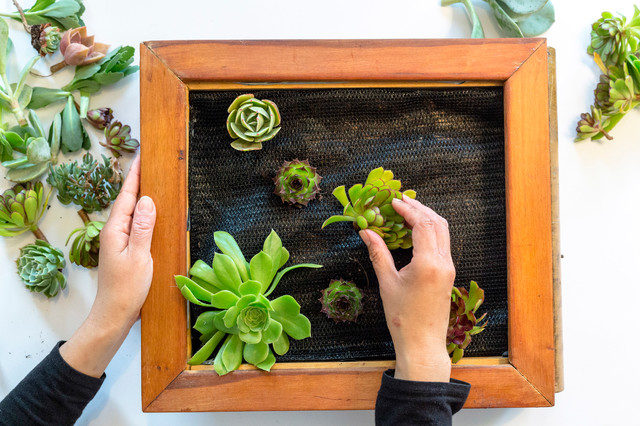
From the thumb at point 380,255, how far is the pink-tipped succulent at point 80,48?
694 mm

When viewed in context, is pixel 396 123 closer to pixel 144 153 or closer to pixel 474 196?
pixel 474 196

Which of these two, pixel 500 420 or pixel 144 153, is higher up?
pixel 144 153

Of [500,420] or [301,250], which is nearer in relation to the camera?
[301,250]

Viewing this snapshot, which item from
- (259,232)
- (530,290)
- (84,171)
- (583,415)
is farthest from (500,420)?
(84,171)

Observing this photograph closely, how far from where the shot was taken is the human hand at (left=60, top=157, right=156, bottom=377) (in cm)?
82

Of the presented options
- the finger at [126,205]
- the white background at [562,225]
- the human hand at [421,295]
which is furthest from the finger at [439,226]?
the finger at [126,205]

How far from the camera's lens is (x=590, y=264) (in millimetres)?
1023

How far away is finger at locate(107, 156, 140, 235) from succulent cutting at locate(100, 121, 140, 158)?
138 mm

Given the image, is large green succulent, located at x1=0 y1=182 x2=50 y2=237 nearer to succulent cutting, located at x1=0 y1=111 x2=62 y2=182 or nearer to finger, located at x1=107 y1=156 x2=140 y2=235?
succulent cutting, located at x1=0 y1=111 x2=62 y2=182

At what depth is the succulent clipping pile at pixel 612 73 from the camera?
0.95m

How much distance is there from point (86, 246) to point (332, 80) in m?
0.61

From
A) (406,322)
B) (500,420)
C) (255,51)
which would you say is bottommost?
(500,420)

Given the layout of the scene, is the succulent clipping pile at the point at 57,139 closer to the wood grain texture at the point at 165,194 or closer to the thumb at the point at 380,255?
the wood grain texture at the point at 165,194

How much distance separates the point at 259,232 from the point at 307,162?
0.17 meters
